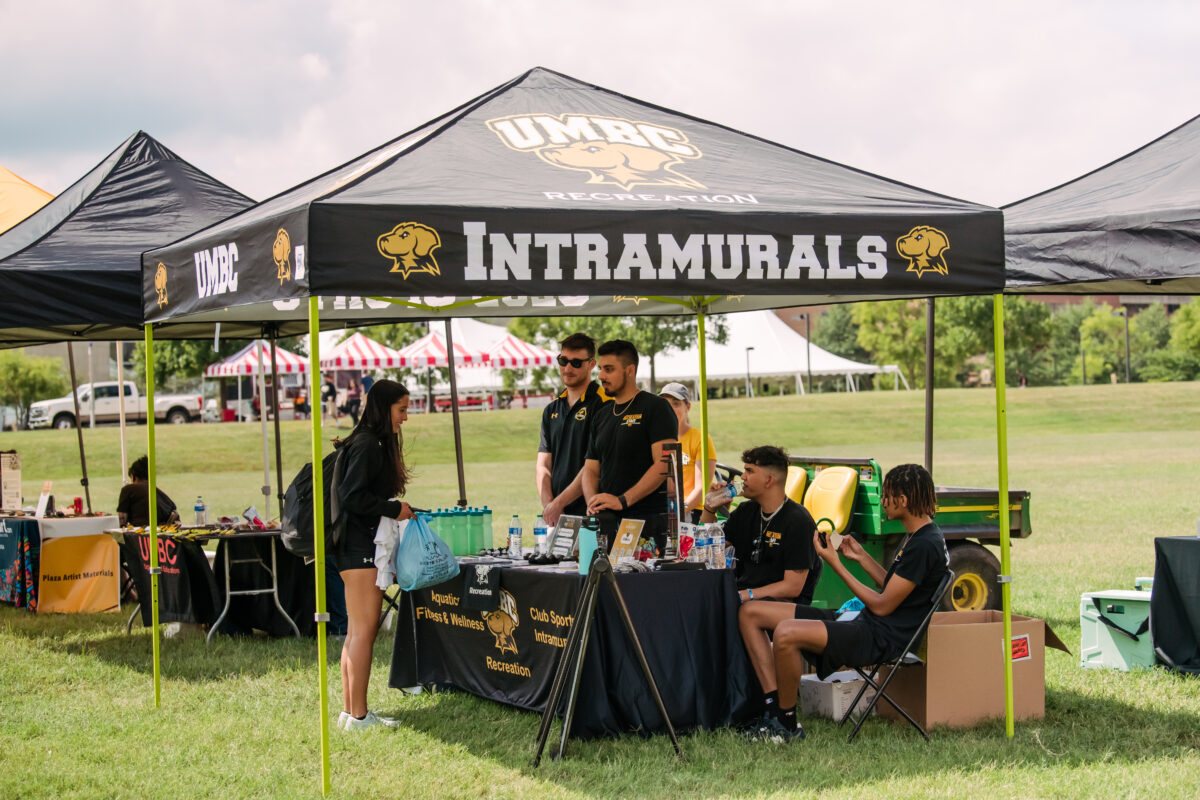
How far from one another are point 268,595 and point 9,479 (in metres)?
3.71

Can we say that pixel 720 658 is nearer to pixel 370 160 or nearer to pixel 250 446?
pixel 370 160

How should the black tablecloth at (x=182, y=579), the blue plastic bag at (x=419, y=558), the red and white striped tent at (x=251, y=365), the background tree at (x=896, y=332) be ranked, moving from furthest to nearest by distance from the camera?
the background tree at (x=896, y=332), the red and white striped tent at (x=251, y=365), the black tablecloth at (x=182, y=579), the blue plastic bag at (x=419, y=558)

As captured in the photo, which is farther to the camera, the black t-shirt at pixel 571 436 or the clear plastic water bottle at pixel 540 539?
the black t-shirt at pixel 571 436

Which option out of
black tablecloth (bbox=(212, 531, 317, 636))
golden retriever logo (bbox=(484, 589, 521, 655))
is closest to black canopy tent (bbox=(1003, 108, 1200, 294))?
golden retriever logo (bbox=(484, 589, 521, 655))

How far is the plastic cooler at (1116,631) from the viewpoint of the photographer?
22.6ft

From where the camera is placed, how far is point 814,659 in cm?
558

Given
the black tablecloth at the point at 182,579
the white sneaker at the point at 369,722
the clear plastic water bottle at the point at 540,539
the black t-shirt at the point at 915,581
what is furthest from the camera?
the black tablecloth at the point at 182,579

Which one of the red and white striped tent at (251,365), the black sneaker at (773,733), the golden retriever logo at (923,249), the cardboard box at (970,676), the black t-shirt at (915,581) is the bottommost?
the black sneaker at (773,733)

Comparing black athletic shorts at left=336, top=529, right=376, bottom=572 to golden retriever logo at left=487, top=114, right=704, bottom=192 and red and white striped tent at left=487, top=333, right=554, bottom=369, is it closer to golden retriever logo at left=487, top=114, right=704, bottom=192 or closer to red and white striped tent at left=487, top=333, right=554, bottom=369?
golden retriever logo at left=487, top=114, right=704, bottom=192

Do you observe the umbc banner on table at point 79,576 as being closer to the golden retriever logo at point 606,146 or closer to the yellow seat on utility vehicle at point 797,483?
the yellow seat on utility vehicle at point 797,483

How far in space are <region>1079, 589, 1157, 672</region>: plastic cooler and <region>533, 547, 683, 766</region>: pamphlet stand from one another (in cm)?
319

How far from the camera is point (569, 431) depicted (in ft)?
22.4

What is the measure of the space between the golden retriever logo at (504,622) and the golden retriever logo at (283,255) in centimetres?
206

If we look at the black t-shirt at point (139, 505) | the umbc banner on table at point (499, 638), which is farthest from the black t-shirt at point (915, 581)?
the black t-shirt at point (139, 505)
